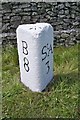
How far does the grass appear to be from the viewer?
11.7 feet

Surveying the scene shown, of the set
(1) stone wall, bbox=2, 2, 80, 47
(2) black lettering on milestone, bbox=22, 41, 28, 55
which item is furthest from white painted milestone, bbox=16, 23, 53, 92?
(1) stone wall, bbox=2, 2, 80, 47

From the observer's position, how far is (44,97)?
148 inches

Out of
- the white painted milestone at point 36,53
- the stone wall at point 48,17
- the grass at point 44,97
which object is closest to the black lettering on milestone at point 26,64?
the white painted milestone at point 36,53

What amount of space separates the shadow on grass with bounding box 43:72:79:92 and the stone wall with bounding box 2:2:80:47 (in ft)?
4.16

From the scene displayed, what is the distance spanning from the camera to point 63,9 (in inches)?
205

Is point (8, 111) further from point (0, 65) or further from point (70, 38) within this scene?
point (70, 38)

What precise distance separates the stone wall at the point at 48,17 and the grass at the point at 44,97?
104 cm

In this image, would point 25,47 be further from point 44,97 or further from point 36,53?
point 44,97

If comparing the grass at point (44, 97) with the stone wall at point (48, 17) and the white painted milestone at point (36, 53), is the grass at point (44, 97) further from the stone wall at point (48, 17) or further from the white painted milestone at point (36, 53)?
the stone wall at point (48, 17)

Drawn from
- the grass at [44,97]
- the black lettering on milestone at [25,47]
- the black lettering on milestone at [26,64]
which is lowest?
the grass at [44,97]

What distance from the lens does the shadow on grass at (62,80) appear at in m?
3.89

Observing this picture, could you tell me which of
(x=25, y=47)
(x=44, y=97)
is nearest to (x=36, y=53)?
(x=25, y=47)

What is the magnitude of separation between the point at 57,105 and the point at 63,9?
217cm

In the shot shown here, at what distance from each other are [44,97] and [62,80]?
40 centimetres
